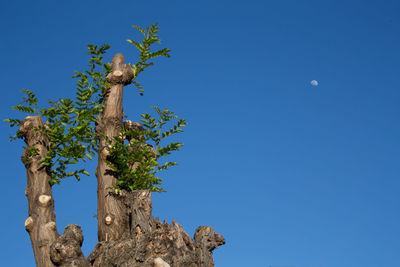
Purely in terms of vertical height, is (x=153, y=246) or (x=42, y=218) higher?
(x=42, y=218)

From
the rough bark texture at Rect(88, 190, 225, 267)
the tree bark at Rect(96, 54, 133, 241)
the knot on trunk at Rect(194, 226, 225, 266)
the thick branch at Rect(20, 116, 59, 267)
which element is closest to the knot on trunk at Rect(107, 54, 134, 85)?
the tree bark at Rect(96, 54, 133, 241)

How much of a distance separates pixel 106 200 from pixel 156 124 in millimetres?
2285

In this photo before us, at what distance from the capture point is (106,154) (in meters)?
11.1

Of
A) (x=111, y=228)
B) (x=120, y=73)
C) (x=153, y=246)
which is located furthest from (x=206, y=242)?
(x=120, y=73)

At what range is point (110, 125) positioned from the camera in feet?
37.5

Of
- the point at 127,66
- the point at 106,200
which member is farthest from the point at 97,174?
the point at 127,66

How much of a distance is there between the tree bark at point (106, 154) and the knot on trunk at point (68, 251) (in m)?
1.10

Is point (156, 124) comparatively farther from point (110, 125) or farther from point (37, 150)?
point (37, 150)

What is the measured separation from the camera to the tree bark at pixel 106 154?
10469 millimetres

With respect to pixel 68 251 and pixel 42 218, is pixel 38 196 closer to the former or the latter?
pixel 42 218

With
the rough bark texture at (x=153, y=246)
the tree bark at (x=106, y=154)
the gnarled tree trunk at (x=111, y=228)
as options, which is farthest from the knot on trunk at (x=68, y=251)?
the tree bark at (x=106, y=154)

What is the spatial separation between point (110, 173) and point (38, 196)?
5.70 feet

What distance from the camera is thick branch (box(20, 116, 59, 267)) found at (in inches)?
392

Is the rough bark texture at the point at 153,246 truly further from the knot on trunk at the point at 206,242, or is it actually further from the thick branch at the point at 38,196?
the thick branch at the point at 38,196
